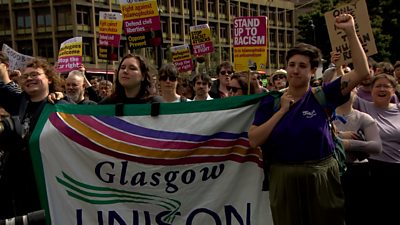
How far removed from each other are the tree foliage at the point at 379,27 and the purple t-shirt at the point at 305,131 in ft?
108

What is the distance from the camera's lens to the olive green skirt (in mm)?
3549

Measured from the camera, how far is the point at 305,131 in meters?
3.50

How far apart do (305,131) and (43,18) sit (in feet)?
177

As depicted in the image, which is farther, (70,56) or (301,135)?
(70,56)

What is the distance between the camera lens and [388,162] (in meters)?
5.16

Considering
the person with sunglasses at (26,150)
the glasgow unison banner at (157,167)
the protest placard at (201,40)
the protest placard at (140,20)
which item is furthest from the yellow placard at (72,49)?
the glasgow unison banner at (157,167)

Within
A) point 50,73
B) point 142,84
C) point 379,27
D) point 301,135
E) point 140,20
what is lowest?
point 301,135

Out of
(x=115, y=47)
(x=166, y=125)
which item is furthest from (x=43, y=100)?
(x=115, y=47)

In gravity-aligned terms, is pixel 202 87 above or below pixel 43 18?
below

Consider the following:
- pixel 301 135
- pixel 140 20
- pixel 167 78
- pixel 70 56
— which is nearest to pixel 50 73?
pixel 167 78

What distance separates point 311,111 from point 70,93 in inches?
137

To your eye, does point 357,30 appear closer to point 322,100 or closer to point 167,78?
point 167,78

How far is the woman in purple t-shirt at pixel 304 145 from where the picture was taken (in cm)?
353

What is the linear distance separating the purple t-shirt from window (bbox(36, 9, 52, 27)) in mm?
52804
